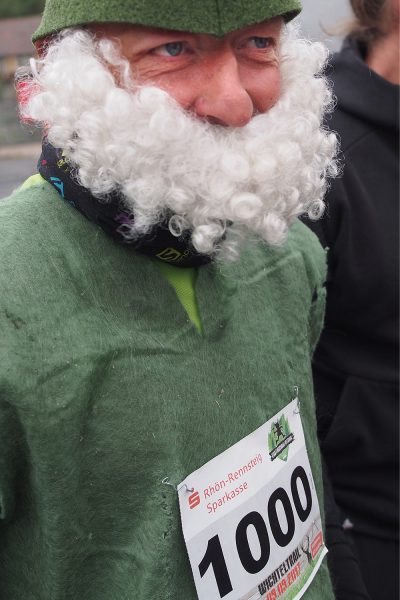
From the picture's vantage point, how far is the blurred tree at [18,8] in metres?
47.6

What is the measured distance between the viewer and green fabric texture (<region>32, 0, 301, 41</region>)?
43.8 inches

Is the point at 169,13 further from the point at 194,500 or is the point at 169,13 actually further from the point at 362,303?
the point at 362,303

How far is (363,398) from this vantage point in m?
2.18

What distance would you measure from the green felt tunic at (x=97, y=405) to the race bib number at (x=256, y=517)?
0.03 m

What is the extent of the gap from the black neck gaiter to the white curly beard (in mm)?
18

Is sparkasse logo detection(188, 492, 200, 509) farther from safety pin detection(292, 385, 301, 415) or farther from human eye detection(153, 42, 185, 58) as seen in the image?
human eye detection(153, 42, 185, 58)

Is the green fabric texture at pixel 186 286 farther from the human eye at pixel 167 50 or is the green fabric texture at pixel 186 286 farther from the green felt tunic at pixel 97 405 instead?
the human eye at pixel 167 50

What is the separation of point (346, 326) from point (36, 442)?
1256mm

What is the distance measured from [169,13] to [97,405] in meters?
0.58

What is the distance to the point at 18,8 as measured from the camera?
47.8 metres

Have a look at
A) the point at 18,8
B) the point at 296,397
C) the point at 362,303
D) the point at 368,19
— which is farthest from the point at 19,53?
the point at 296,397

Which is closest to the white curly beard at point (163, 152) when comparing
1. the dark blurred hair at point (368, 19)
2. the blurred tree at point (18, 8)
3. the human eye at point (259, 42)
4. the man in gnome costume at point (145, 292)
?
the man in gnome costume at point (145, 292)

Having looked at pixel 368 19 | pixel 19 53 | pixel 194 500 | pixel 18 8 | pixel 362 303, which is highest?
pixel 368 19

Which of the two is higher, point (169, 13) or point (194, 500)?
point (169, 13)
